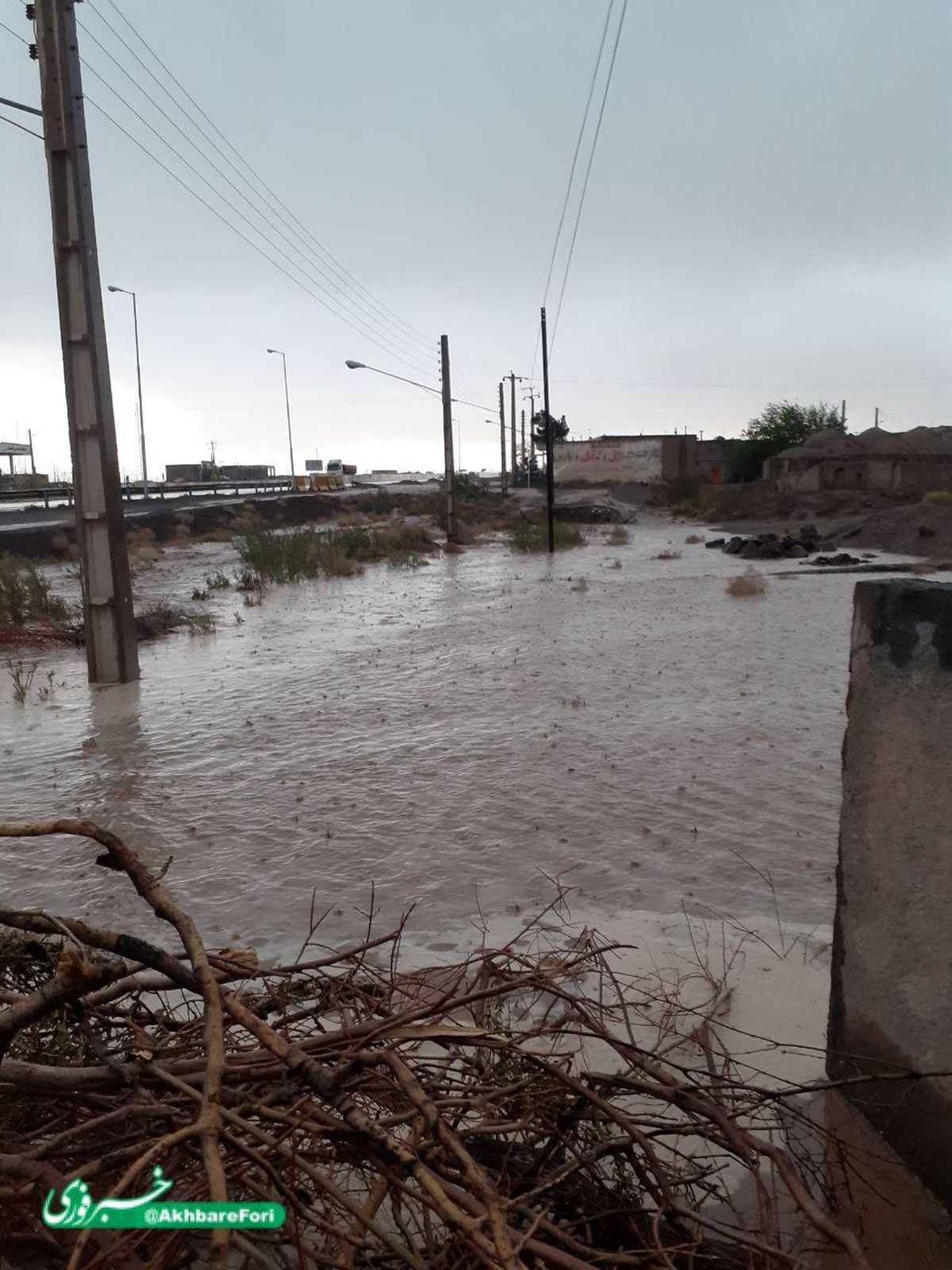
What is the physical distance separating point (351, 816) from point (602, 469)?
2710 inches

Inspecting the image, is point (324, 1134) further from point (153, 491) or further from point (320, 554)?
point (153, 491)

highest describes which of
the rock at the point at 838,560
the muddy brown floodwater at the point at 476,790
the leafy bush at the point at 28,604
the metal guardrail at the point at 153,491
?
the metal guardrail at the point at 153,491

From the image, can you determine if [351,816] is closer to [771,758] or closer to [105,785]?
[105,785]

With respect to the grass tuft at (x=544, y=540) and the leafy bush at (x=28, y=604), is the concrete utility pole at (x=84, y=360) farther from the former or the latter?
the grass tuft at (x=544, y=540)

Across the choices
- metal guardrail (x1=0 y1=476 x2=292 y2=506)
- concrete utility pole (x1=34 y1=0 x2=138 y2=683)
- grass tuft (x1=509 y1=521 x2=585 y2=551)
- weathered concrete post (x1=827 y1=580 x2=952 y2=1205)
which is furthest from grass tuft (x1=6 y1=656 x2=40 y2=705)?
metal guardrail (x1=0 y1=476 x2=292 y2=506)

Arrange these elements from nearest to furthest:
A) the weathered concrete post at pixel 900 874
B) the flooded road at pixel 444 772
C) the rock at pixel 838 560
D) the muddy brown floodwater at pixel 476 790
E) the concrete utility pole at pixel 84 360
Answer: the weathered concrete post at pixel 900 874, the muddy brown floodwater at pixel 476 790, the flooded road at pixel 444 772, the concrete utility pole at pixel 84 360, the rock at pixel 838 560

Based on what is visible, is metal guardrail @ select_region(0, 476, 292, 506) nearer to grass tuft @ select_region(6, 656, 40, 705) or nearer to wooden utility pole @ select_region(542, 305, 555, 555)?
wooden utility pole @ select_region(542, 305, 555, 555)

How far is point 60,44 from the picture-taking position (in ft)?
31.9

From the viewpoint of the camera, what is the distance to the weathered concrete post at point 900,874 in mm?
2736

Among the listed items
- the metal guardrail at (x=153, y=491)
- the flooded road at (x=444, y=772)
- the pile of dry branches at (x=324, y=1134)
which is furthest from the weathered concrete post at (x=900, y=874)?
the metal guardrail at (x=153, y=491)

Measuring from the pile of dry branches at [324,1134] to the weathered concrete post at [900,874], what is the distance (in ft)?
1.43

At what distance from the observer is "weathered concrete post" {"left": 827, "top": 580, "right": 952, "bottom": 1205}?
2736 millimetres
